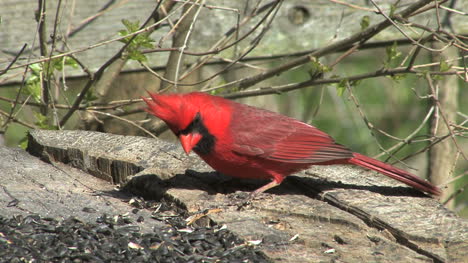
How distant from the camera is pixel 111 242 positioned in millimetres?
3014

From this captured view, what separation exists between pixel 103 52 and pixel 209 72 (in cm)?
67

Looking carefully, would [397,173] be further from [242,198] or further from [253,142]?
[242,198]

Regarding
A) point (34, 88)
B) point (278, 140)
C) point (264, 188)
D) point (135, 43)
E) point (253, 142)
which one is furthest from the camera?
point (34, 88)

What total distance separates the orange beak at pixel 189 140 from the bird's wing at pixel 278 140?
211mm

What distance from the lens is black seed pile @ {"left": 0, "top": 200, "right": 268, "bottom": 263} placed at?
2.88 metres

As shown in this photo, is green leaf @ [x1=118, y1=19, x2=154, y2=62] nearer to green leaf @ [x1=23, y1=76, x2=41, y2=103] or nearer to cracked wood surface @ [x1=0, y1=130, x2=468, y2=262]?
cracked wood surface @ [x1=0, y1=130, x2=468, y2=262]

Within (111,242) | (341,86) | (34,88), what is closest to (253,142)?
(341,86)

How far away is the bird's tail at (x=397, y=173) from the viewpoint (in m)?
3.76

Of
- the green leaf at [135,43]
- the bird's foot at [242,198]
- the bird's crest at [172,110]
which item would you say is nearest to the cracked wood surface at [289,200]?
the bird's foot at [242,198]

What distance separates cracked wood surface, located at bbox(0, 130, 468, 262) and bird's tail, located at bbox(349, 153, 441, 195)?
4 centimetres

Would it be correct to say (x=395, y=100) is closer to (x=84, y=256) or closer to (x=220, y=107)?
(x=220, y=107)

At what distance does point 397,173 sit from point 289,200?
24.7 inches

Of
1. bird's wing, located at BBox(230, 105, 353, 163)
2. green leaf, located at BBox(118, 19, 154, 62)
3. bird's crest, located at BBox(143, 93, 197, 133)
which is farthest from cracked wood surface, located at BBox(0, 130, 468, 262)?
green leaf, located at BBox(118, 19, 154, 62)

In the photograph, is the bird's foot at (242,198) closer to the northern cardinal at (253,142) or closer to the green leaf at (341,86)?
the northern cardinal at (253,142)
